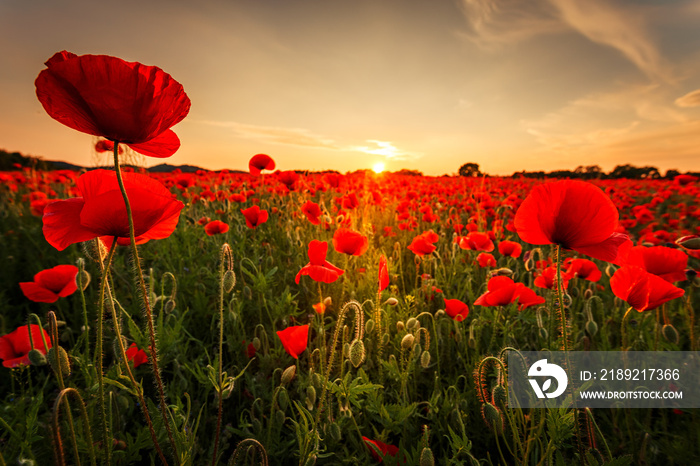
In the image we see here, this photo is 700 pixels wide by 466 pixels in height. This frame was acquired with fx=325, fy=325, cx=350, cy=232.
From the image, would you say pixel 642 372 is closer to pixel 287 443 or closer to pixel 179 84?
pixel 287 443

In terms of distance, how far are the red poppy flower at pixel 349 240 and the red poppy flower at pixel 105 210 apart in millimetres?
1072

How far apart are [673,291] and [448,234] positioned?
160 inches

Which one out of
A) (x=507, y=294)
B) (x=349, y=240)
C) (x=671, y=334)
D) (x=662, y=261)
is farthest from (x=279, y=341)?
(x=671, y=334)

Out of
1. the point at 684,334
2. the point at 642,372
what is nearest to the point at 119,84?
the point at 642,372

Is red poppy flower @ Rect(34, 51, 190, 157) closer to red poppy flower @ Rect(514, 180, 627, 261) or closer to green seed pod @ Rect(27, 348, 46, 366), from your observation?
green seed pod @ Rect(27, 348, 46, 366)

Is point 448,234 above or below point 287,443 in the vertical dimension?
above

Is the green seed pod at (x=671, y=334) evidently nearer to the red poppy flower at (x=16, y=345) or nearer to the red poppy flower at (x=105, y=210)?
the red poppy flower at (x=105, y=210)

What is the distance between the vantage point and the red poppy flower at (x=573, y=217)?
1.04 m

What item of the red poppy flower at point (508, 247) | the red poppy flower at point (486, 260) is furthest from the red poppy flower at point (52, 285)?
the red poppy flower at point (508, 247)

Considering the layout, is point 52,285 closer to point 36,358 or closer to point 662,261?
point 36,358

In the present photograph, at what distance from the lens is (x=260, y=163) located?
3.34m

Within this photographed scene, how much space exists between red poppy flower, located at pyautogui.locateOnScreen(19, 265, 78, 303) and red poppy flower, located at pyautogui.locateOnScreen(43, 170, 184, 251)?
0.79m

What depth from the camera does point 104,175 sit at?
2.93 feet

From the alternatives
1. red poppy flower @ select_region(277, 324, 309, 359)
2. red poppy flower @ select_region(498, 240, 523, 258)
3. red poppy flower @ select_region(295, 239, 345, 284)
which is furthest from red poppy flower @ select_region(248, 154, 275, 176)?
red poppy flower @ select_region(498, 240, 523, 258)
